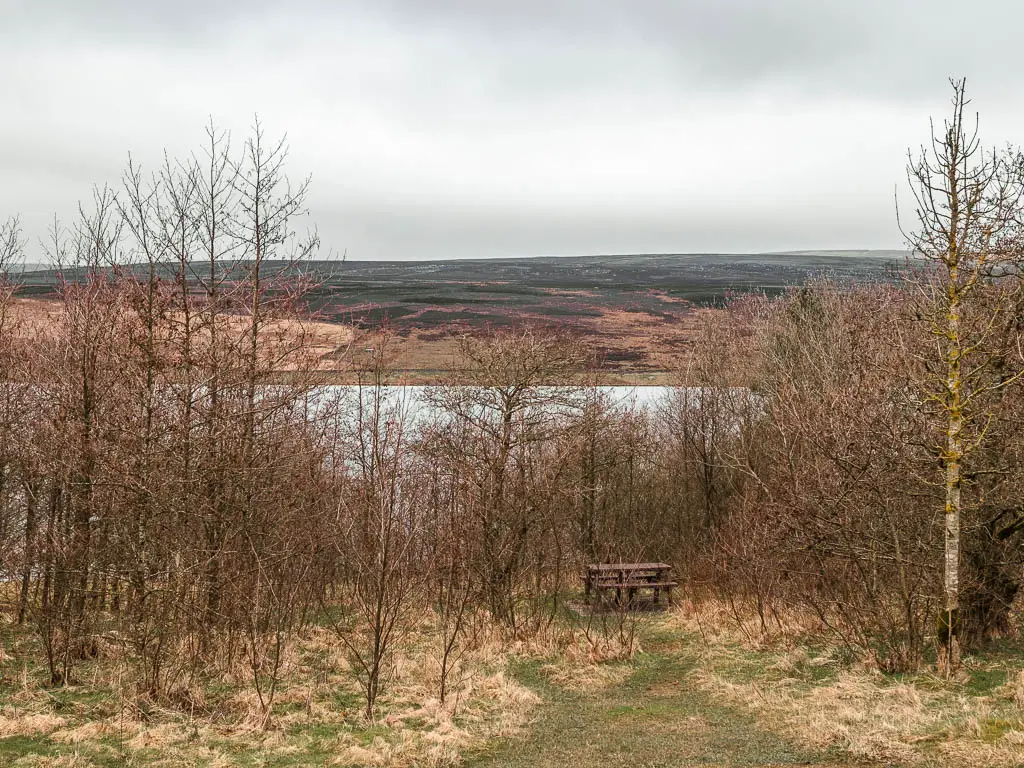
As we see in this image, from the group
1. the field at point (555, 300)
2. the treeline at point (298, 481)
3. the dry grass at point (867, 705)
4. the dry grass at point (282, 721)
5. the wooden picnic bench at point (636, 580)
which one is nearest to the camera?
the dry grass at point (867, 705)

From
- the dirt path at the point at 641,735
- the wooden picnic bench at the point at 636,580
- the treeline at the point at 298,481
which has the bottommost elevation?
the wooden picnic bench at the point at 636,580

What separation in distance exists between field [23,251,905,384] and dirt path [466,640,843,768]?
731 cm

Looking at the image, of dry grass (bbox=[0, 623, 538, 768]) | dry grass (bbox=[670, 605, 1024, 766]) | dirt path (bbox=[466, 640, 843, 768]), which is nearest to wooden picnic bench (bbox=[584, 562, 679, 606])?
dry grass (bbox=[670, 605, 1024, 766])

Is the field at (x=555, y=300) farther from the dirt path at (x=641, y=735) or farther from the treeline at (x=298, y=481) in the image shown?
the dirt path at (x=641, y=735)

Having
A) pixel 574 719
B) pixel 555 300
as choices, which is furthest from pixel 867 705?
pixel 555 300

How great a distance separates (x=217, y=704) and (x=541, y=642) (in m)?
5.41

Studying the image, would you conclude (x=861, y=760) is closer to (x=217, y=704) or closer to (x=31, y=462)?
(x=217, y=704)

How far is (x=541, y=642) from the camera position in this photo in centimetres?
1324

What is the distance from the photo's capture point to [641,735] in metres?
8.88

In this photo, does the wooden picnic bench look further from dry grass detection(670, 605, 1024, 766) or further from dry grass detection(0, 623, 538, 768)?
dry grass detection(0, 623, 538, 768)

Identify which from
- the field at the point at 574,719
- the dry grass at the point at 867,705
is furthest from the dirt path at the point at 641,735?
the dry grass at the point at 867,705

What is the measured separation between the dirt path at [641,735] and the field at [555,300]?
7313 millimetres

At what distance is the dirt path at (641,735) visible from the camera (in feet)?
26.2

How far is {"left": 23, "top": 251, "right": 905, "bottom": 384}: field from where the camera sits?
69.7 ft
